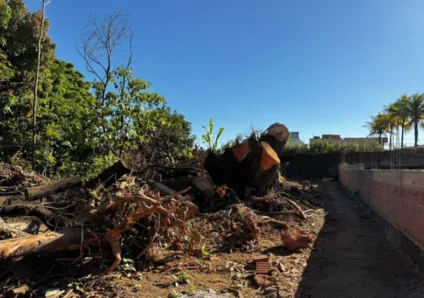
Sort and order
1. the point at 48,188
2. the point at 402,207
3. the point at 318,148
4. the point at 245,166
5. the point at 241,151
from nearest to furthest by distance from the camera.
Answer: the point at 402,207 < the point at 48,188 < the point at 241,151 < the point at 245,166 < the point at 318,148

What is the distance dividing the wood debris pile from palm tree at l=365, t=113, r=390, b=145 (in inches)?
1756

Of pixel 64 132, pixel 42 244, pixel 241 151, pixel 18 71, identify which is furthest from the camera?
pixel 18 71

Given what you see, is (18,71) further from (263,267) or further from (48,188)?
(263,267)

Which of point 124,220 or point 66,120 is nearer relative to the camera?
point 124,220

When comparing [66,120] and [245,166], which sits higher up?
[66,120]

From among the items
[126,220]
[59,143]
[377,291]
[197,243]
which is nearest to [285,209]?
[197,243]

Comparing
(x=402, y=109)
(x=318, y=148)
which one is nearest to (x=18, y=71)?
(x=318, y=148)

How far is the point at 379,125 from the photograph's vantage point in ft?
162

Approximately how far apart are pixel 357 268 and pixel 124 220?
2.92m

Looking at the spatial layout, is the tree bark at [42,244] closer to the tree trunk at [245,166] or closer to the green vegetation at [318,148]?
the tree trunk at [245,166]

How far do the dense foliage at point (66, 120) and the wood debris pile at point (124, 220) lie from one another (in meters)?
2.97

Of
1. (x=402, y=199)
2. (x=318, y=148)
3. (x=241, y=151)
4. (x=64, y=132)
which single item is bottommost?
(x=402, y=199)

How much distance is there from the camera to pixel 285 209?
7.68 metres

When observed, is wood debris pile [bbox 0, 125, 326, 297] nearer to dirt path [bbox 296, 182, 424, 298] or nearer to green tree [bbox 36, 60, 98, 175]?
dirt path [bbox 296, 182, 424, 298]
